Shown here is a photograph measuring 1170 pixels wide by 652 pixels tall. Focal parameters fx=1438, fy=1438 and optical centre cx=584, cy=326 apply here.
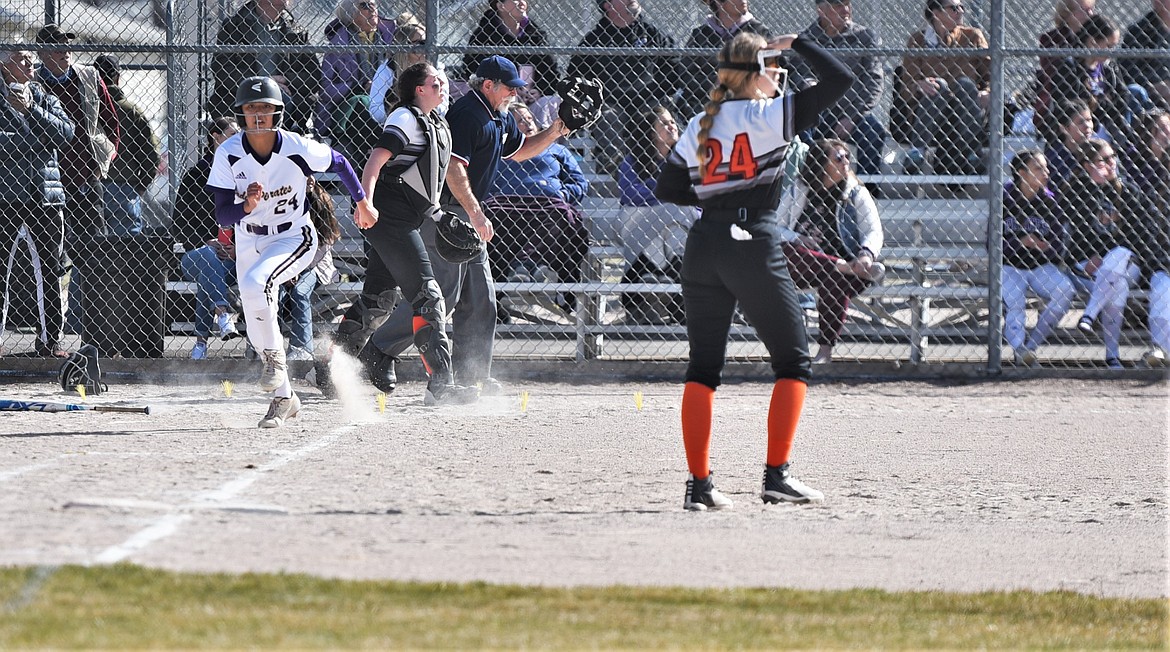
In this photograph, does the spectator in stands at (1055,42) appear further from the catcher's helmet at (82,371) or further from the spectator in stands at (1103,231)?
the catcher's helmet at (82,371)

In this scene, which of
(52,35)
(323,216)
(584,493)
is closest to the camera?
(584,493)

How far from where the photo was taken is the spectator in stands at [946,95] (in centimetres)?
1095

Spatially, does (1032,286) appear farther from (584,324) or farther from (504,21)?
(504,21)

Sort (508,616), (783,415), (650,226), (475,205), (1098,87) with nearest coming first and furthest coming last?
(508,616)
(783,415)
(475,205)
(650,226)
(1098,87)

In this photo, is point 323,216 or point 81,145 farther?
point 81,145

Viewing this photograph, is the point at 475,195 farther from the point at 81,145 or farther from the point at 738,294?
the point at 738,294

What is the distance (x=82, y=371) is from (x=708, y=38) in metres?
5.07

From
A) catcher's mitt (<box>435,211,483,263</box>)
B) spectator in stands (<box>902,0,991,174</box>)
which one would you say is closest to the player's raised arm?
catcher's mitt (<box>435,211,483,263</box>)

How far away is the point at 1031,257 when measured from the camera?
416 inches

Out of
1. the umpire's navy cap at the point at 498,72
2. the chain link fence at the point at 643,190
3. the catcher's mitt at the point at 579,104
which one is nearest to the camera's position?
the umpire's navy cap at the point at 498,72

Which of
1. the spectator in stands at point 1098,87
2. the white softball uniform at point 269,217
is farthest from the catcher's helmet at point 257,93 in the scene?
the spectator in stands at point 1098,87

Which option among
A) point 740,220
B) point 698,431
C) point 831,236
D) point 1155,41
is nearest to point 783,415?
point 698,431

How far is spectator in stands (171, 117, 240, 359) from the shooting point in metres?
10.4

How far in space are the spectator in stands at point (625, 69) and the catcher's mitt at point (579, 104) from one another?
1698mm
